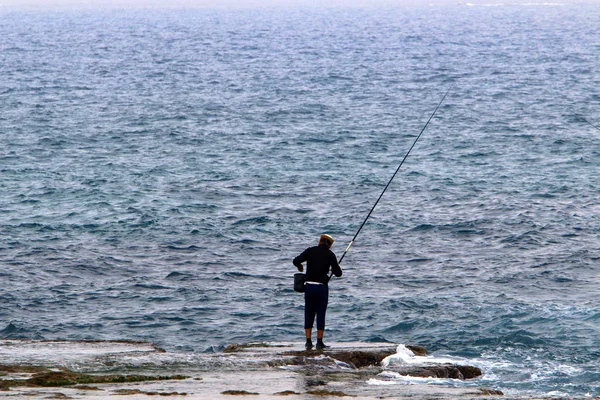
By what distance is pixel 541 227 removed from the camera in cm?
2347

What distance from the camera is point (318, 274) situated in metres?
13.6

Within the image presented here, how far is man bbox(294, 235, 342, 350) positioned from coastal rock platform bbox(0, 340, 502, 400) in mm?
524

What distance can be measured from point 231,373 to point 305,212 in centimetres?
1306

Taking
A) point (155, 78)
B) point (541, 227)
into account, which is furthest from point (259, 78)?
point (541, 227)

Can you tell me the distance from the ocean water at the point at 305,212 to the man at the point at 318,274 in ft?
8.34

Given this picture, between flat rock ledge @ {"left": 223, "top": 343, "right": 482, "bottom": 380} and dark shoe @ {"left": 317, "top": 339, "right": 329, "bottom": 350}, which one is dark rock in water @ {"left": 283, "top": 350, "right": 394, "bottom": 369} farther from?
dark shoe @ {"left": 317, "top": 339, "right": 329, "bottom": 350}

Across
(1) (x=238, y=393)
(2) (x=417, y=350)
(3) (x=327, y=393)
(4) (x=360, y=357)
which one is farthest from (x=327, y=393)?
(2) (x=417, y=350)

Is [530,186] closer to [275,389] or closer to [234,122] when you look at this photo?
[234,122]

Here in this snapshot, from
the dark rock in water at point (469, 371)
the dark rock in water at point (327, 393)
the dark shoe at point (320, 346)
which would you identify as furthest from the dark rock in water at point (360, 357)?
the dark rock in water at point (327, 393)

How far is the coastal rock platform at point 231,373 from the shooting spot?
35.6ft

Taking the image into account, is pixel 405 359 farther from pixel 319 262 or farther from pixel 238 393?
pixel 238 393

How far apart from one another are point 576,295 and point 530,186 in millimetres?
9555

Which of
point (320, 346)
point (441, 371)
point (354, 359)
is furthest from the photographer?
point (320, 346)

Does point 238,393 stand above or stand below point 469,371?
above
